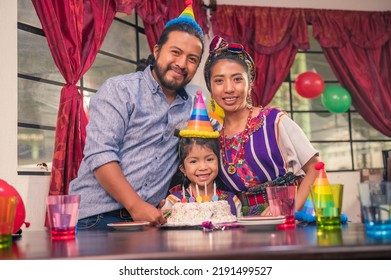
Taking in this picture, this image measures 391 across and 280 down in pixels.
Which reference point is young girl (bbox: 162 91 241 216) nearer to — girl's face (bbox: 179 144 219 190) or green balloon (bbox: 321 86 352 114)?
girl's face (bbox: 179 144 219 190)

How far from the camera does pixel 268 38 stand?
6070mm

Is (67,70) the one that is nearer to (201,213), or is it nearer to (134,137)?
(134,137)

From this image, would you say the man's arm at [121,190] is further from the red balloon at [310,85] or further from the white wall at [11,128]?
the red balloon at [310,85]

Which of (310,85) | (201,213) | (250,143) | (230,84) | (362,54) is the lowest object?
(201,213)

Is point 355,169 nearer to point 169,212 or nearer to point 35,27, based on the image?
point 35,27

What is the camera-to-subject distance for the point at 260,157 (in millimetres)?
2037

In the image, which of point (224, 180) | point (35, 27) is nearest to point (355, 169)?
point (35, 27)

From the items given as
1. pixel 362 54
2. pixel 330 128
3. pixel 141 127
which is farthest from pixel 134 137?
pixel 362 54

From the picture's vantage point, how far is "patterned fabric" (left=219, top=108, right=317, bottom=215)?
2008mm

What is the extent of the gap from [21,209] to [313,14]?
215 inches

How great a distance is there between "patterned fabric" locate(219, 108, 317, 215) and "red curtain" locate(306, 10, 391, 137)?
4.50m

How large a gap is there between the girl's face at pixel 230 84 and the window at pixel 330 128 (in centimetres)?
436

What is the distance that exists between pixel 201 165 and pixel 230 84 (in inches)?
14.2

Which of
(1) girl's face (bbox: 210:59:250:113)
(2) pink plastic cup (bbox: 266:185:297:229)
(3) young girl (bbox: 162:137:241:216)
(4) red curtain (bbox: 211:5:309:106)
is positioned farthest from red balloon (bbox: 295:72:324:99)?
(2) pink plastic cup (bbox: 266:185:297:229)
